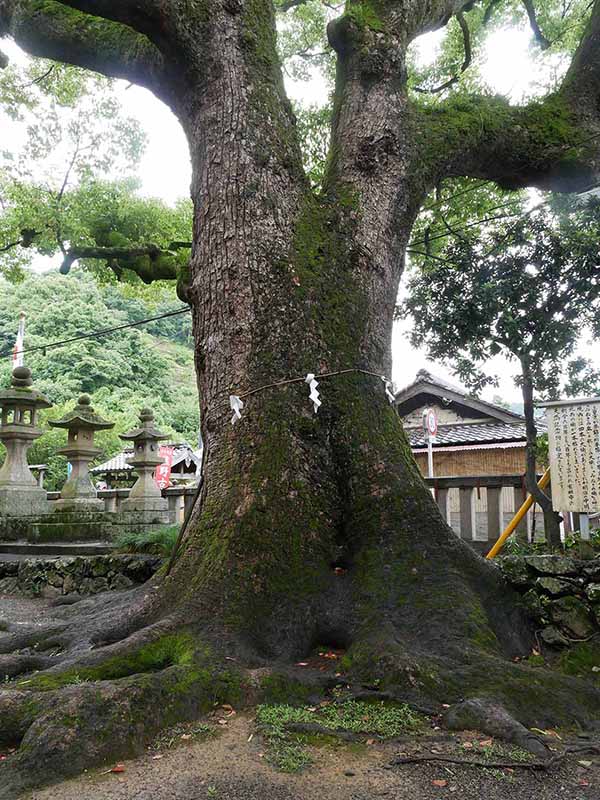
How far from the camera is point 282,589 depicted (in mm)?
3580

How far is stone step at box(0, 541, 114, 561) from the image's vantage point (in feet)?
27.9

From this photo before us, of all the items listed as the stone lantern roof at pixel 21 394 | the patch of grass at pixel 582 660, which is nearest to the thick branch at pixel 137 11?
the patch of grass at pixel 582 660

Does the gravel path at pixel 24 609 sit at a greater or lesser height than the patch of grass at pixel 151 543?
lesser

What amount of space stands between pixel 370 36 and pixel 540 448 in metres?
4.57

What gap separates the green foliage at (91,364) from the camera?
2994 cm

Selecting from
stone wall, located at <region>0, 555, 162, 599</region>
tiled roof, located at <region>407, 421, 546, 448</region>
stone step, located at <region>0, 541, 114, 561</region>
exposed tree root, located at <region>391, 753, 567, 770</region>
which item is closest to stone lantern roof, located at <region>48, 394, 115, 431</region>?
stone step, located at <region>0, 541, 114, 561</region>

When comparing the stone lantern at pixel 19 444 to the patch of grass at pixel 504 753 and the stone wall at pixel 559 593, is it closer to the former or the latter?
the stone wall at pixel 559 593

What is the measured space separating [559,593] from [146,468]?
8437 mm

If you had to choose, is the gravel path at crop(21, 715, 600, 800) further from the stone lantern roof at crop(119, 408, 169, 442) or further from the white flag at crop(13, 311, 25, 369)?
the white flag at crop(13, 311, 25, 369)

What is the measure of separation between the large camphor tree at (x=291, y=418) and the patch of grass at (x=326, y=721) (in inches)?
6.3

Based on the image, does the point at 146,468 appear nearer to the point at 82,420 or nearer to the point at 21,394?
the point at 82,420

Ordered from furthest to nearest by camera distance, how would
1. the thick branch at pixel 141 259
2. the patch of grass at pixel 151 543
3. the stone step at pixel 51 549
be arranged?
the thick branch at pixel 141 259 → the stone step at pixel 51 549 → the patch of grass at pixel 151 543

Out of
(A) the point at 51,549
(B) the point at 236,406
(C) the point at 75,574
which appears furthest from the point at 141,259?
(B) the point at 236,406

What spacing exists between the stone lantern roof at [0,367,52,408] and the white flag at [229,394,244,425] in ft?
28.1
